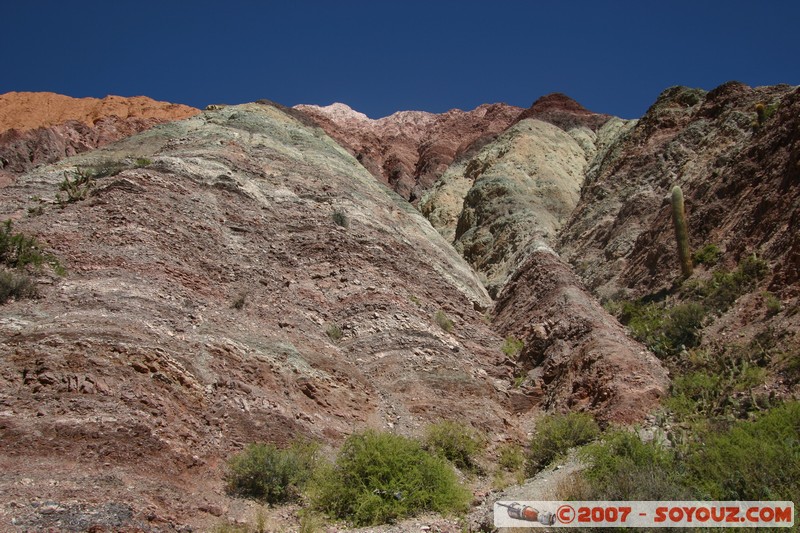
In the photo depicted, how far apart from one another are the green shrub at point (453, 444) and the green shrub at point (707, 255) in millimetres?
9598

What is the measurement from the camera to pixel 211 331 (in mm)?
12648

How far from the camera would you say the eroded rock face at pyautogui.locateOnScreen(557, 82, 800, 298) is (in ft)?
56.0

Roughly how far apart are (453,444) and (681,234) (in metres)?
10.8

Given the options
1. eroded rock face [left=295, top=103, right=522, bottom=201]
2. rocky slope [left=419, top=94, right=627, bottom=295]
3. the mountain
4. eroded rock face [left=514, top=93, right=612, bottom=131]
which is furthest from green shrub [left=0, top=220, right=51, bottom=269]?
eroded rock face [left=514, top=93, right=612, bottom=131]

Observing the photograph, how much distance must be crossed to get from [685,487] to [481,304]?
1299cm

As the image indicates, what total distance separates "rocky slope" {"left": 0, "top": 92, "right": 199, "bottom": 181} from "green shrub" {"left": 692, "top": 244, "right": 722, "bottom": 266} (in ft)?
124

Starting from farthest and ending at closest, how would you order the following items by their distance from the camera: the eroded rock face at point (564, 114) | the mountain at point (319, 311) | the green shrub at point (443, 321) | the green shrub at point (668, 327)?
1. the eroded rock face at point (564, 114)
2. the green shrub at point (443, 321)
3. the green shrub at point (668, 327)
4. the mountain at point (319, 311)

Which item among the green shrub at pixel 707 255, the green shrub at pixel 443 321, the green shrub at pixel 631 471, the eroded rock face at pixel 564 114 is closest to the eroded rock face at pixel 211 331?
the green shrub at pixel 443 321

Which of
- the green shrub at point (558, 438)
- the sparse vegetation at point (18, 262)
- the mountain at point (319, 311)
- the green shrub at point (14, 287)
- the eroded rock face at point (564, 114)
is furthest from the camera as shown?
the eroded rock face at point (564, 114)

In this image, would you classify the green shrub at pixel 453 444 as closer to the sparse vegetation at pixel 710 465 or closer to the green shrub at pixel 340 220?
the sparse vegetation at pixel 710 465

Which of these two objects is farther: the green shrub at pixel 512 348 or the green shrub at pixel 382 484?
the green shrub at pixel 512 348

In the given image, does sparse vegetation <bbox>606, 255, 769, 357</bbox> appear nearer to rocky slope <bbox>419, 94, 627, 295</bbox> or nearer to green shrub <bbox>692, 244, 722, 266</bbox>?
green shrub <bbox>692, 244, 722, 266</bbox>

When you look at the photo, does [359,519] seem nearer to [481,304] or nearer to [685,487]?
[685,487]

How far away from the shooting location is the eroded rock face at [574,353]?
536 inches
